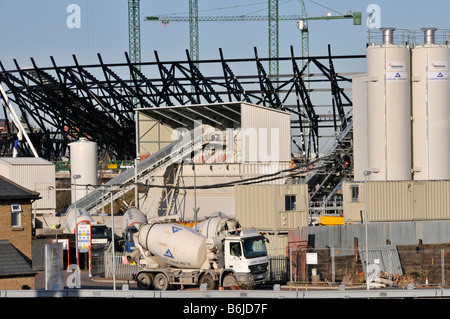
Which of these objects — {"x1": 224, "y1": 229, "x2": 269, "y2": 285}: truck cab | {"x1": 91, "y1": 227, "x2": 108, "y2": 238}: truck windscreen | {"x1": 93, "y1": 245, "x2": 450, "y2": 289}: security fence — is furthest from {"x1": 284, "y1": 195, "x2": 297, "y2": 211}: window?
{"x1": 91, "y1": 227, "x2": 108, "y2": 238}: truck windscreen

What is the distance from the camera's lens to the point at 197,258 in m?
40.7

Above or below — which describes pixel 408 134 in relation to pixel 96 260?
above

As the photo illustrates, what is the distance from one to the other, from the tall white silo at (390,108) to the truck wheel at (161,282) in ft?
56.7

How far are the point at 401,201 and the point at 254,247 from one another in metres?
12.0

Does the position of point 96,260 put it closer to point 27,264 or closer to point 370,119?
point 27,264

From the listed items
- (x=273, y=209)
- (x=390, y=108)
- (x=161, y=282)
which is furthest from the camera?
(x=390, y=108)

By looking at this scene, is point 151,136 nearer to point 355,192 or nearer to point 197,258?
A: point 355,192

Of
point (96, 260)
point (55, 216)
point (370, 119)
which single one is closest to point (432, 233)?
point (370, 119)

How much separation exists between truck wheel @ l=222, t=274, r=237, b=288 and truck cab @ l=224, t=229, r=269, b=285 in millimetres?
195

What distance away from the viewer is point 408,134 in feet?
176

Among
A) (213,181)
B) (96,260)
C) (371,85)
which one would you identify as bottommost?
(96,260)

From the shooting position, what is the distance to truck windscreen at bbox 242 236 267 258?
40.3 m

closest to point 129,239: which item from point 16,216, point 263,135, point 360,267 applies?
point 16,216

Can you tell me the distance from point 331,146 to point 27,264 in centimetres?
2897
